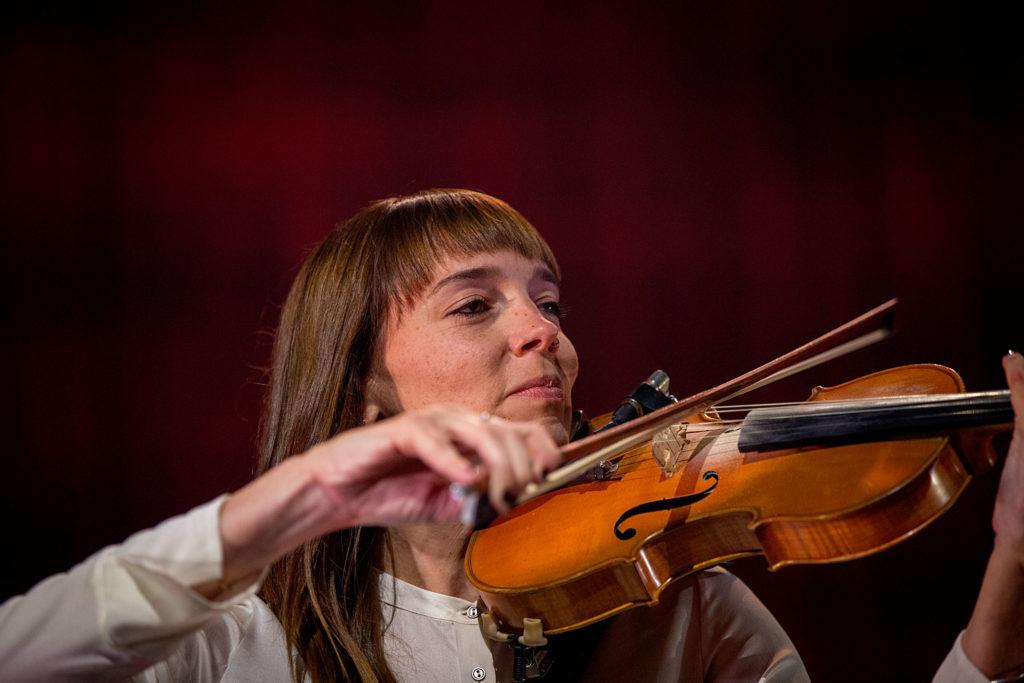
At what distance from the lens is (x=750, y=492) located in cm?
109

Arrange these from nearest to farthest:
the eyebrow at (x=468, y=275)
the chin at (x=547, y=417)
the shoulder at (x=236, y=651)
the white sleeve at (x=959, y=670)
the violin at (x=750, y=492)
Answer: the violin at (x=750, y=492), the white sleeve at (x=959, y=670), the shoulder at (x=236, y=651), the chin at (x=547, y=417), the eyebrow at (x=468, y=275)

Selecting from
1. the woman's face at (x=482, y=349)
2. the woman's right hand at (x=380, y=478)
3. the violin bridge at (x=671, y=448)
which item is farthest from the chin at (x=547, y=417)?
the woman's right hand at (x=380, y=478)

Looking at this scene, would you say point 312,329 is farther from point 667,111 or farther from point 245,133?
point 667,111

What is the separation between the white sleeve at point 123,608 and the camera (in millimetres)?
869

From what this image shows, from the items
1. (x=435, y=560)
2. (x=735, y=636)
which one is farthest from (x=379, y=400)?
(x=735, y=636)

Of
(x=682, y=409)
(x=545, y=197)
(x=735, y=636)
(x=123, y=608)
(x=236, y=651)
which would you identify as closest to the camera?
(x=123, y=608)

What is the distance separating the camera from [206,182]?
2172 mm

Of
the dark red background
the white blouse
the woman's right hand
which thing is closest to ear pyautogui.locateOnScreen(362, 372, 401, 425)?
the white blouse

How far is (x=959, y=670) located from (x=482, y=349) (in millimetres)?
797

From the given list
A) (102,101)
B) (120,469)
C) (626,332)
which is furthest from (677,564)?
(102,101)

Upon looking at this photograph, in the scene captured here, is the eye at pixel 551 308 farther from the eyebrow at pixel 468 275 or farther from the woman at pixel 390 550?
the eyebrow at pixel 468 275

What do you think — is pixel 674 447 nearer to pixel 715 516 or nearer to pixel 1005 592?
pixel 715 516

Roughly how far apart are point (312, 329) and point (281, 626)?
518 mm

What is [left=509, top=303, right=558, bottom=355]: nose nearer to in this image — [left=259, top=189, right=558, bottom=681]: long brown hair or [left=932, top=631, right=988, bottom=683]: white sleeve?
[left=259, top=189, right=558, bottom=681]: long brown hair
